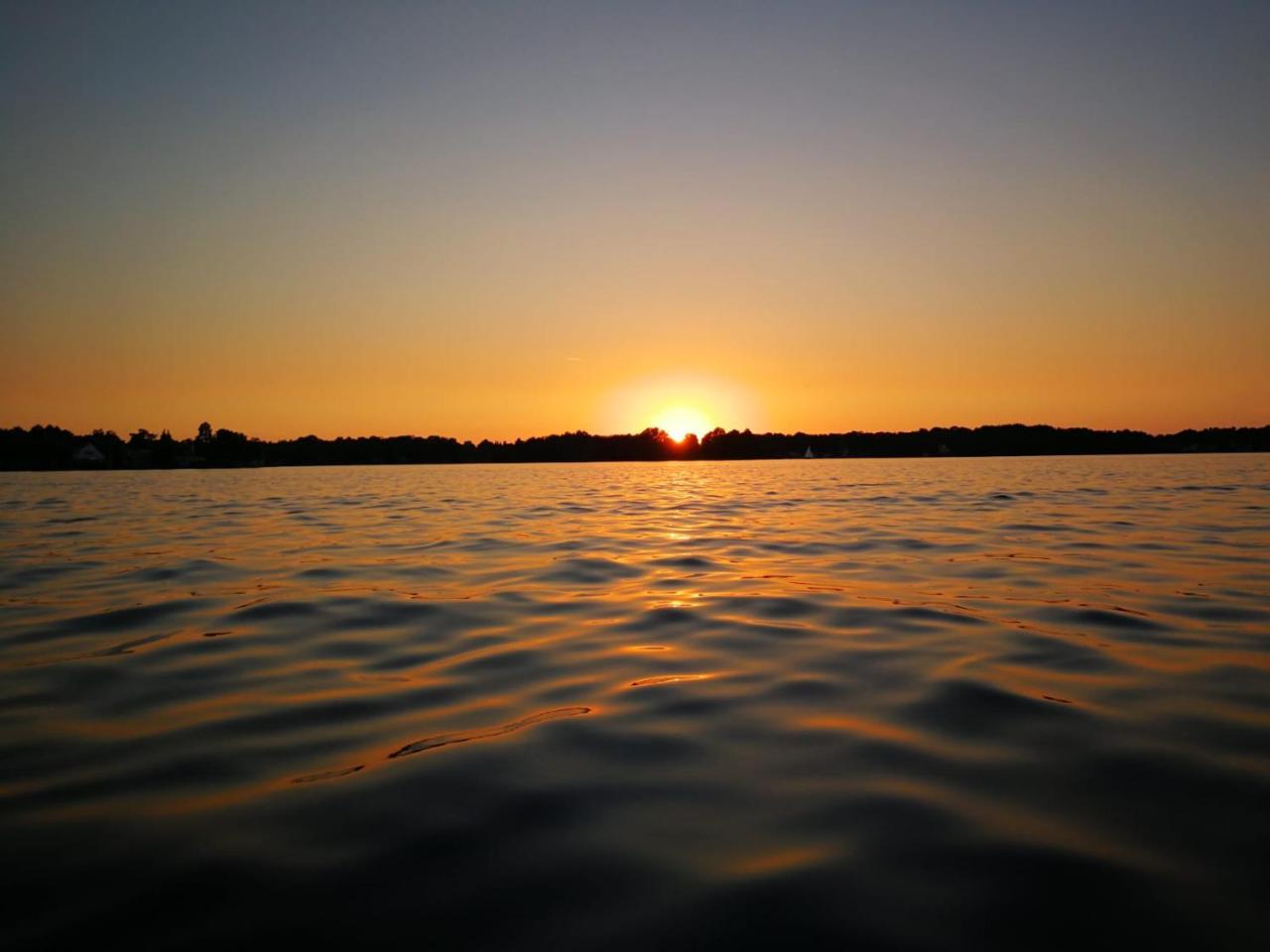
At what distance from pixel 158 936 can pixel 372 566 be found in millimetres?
9977

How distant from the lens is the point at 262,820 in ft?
11.9

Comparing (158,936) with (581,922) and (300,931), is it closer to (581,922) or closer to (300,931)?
(300,931)

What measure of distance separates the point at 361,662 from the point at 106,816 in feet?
9.55

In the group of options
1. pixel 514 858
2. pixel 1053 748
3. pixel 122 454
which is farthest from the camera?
pixel 122 454

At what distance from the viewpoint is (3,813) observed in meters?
3.66

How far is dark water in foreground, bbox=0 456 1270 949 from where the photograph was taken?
2.85 meters

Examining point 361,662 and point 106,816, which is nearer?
point 106,816

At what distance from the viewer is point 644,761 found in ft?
14.3

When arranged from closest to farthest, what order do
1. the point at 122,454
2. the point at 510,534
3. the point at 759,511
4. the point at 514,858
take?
the point at 514,858, the point at 510,534, the point at 759,511, the point at 122,454

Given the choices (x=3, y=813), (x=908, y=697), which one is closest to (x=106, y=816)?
(x=3, y=813)

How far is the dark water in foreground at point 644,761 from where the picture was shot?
2854mm

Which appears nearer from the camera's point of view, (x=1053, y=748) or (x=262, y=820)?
(x=262, y=820)

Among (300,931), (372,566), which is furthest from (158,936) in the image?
(372,566)

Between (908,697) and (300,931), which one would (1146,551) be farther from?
(300,931)
